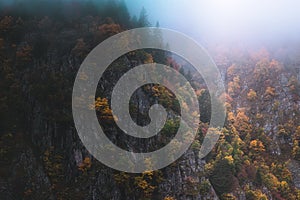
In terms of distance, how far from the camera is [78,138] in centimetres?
A: 4619

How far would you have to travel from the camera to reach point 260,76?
91.3 metres

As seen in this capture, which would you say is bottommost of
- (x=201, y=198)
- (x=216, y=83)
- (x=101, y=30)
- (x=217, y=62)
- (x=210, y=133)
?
(x=201, y=198)

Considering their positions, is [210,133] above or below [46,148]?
above

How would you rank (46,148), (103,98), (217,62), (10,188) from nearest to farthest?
1. (10,188)
2. (46,148)
3. (103,98)
4. (217,62)

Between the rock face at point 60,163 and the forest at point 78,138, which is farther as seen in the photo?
the forest at point 78,138

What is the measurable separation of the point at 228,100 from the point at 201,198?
37.7 m

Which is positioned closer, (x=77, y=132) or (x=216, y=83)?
(x=77, y=132)

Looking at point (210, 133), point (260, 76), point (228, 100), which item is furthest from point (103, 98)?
point (260, 76)

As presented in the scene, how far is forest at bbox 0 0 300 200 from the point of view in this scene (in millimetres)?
44156

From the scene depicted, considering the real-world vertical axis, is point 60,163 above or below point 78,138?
below

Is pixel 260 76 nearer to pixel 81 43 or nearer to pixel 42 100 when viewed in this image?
pixel 81 43

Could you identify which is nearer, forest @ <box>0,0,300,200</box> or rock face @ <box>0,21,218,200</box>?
rock face @ <box>0,21,218,200</box>

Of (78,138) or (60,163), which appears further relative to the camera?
(78,138)

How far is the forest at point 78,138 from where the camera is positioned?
44156 mm
